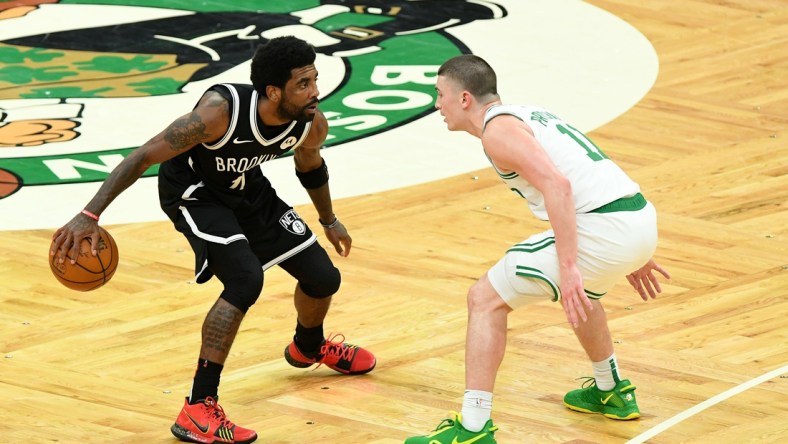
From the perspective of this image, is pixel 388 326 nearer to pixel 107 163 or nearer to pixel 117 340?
pixel 117 340

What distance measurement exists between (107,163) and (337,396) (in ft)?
12.4

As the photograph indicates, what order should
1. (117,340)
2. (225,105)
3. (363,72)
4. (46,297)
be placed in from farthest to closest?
(363,72), (46,297), (117,340), (225,105)

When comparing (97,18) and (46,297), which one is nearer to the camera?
→ (46,297)

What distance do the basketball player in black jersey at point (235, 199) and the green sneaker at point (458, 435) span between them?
0.71 metres

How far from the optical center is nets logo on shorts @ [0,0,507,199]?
394 inches

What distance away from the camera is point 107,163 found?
952 centimetres

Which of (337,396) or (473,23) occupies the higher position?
(337,396)

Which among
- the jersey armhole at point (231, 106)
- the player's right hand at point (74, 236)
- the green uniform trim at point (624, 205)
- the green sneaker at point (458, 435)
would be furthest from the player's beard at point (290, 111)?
the green sneaker at point (458, 435)

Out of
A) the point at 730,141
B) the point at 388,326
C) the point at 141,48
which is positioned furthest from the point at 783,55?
the point at 388,326

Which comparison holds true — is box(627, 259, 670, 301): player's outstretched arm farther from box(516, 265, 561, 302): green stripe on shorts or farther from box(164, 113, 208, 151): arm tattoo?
box(164, 113, 208, 151): arm tattoo

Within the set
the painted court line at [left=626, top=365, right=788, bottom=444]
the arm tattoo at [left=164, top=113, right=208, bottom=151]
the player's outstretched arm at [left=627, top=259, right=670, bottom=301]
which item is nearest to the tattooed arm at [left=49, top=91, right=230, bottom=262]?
the arm tattoo at [left=164, top=113, right=208, bottom=151]

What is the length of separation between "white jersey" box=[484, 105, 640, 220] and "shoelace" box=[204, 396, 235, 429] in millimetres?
1385

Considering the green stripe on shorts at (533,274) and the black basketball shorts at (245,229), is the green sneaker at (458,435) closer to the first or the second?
the green stripe on shorts at (533,274)

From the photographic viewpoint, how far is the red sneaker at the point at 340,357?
255 inches
